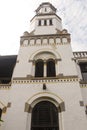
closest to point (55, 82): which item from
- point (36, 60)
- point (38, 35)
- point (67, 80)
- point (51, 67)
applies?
point (67, 80)

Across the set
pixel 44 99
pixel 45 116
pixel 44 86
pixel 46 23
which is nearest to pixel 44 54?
pixel 44 86

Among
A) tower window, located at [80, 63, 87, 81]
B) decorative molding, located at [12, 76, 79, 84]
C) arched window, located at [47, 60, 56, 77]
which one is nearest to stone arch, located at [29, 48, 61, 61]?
arched window, located at [47, 60, 56, 77]

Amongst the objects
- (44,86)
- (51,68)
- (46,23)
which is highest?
(46,23)

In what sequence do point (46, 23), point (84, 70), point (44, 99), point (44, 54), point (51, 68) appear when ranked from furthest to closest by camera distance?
point (46, 23) < point (84, 70) < point (44, 54) < point (51, 68) < point (44, 99)

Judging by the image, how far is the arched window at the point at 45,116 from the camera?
33.5 ft

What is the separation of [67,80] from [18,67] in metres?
3.84

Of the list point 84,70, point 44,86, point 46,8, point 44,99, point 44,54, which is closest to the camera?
point 44,99

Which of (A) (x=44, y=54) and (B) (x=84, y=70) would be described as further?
(B) (x=84, y=70)

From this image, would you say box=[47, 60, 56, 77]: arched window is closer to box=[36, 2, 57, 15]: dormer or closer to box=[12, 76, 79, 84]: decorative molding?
box=[12, 76, 79, 84]: decorative molding

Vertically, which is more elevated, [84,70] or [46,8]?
[46,8]

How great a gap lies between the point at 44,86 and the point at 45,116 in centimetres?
195

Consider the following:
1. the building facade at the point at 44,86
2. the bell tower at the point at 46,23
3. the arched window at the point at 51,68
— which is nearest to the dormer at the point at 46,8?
the bell tower at the point at 46,23

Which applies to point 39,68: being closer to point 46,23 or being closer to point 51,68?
point 51,68

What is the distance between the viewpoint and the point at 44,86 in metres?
11.6
